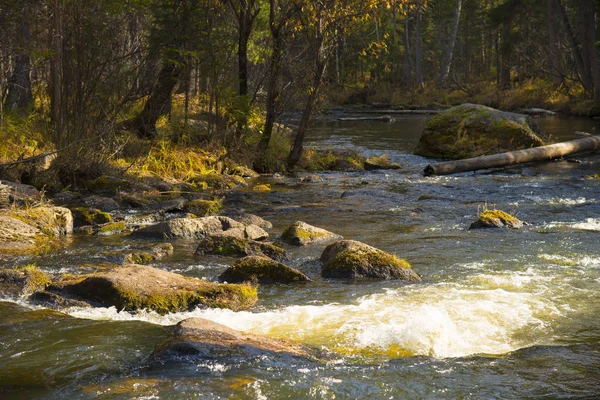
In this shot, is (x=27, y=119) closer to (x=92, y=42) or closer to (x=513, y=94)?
(x=92, y=42)

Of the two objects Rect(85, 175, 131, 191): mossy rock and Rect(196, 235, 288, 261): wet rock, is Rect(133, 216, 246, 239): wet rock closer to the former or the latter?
Rect(196, 235, 288, 261): wet rock

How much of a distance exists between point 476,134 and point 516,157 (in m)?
2.22

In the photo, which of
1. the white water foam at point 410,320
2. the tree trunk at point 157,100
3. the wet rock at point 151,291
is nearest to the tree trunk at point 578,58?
the tree trunk at point 157,100

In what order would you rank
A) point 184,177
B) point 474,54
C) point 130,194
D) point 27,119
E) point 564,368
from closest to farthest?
point 564,368 → point 130,194 → point 27,119 → point 184,177 → point 474,54

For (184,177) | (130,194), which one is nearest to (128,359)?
(130,194)

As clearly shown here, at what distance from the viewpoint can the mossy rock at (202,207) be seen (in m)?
12.3

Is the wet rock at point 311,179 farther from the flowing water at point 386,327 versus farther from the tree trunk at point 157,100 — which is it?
the flowing water at point 386,327

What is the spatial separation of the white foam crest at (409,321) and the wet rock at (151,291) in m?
0.14

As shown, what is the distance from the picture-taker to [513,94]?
1649 inches

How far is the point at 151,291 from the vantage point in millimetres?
6867

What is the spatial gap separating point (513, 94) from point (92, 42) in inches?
1285

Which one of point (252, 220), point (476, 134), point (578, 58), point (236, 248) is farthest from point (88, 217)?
point (578, 58)

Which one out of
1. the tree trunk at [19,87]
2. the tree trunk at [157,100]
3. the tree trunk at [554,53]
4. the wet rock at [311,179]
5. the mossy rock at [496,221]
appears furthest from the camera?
the tree trunk at [554,53]

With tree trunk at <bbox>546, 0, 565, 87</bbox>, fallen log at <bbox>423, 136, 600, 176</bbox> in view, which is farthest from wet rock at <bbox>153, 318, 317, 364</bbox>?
tree trunk at <bbox>546, 0, 565, 87</bbox>
